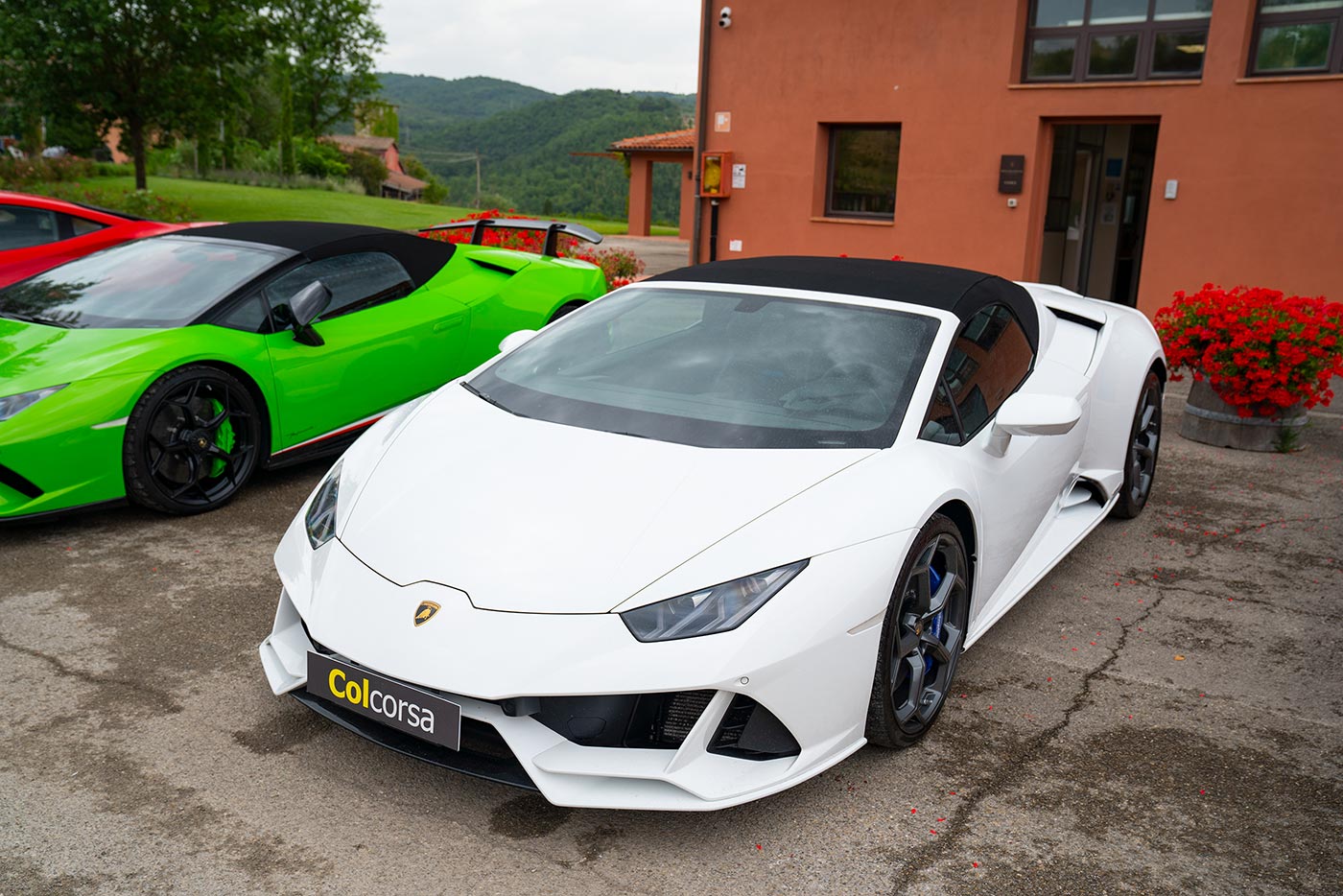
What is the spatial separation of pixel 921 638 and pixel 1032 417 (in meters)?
0.79

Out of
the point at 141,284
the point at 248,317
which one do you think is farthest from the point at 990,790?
the point at 141,284

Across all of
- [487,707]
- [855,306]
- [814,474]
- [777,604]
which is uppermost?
[855,306]

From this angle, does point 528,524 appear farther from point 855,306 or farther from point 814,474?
point 855,306

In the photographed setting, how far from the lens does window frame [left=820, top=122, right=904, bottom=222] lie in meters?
12.7

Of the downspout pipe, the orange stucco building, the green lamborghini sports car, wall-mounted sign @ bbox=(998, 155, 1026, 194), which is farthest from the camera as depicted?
the downspout pipe

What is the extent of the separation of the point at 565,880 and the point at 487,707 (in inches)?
16.6

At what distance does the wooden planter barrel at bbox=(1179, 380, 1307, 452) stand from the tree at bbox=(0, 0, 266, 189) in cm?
2045

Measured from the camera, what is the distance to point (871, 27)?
40.5 ft

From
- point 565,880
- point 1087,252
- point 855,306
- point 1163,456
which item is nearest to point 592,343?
point 855,306

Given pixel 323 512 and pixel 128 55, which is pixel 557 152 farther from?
pixel 323 512

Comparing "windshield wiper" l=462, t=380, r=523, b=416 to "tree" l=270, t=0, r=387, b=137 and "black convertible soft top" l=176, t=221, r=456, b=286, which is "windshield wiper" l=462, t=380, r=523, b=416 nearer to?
"black convertible soft top" l=176, t=221, r=456, b=286

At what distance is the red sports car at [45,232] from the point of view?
7.24 meters

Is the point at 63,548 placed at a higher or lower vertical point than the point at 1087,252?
lower

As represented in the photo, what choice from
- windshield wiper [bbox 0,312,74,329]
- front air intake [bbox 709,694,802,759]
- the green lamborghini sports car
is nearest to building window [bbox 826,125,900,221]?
the green lamborghini sports car
